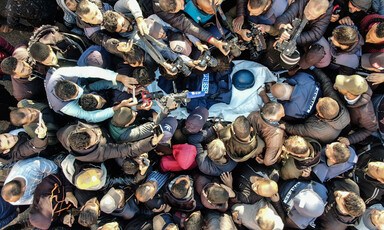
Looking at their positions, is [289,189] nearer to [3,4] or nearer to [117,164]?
[117,164]

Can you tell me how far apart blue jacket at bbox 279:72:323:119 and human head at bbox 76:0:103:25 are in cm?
284

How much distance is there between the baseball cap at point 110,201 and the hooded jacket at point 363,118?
3.35 meters

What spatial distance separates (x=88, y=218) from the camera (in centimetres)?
312

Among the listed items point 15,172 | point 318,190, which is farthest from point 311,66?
point 15,172

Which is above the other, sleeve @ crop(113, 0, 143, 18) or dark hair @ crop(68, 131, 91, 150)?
sleeve @ crop(113, 0, 143, 18)

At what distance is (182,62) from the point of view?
338 centimetres

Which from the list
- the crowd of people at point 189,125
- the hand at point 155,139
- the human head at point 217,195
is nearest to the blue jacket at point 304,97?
the crowd of people at point 189,125

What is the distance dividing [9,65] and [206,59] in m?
2.51

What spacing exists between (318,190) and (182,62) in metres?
2.51

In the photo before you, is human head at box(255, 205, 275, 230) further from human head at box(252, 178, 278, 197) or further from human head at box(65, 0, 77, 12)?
human head at box(65, 0, 77, 12)

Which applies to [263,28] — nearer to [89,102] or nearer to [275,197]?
[275,197]

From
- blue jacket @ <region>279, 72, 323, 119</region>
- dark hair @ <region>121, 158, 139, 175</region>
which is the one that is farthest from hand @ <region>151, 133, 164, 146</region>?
blue jacket @ <region>279, 72, 323, 119</region>

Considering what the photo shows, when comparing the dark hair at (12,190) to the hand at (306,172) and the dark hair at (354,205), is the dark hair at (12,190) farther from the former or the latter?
the dark hair at (354,205)

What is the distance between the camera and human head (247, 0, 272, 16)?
128 inches
